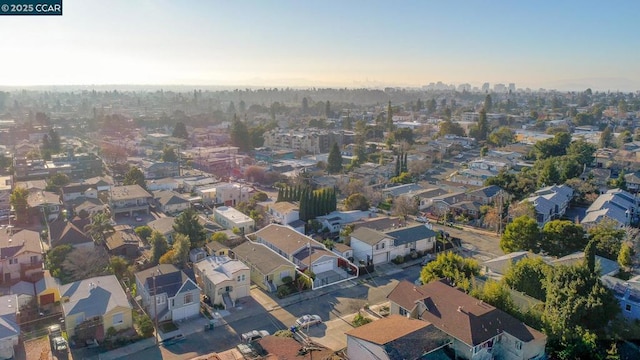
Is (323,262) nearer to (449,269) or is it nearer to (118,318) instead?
(449,269)

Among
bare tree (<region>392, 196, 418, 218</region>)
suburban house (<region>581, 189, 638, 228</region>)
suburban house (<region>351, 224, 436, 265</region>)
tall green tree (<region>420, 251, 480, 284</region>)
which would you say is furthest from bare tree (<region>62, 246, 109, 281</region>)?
suburban house (<region>581, 189, 638, 228</region>)

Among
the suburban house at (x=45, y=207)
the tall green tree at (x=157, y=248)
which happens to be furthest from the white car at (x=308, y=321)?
the suburban house at (x=45, y=207)

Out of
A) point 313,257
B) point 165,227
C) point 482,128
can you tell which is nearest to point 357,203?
point 313,257

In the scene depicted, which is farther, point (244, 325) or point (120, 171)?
point (120, 171)

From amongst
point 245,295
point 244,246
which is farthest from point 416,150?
point 245,295

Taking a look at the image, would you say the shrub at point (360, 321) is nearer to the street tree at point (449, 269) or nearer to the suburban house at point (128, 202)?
the street tree at point (449, 269)

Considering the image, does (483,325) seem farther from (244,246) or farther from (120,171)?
(120,171)

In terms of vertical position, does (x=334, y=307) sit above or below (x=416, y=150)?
below
